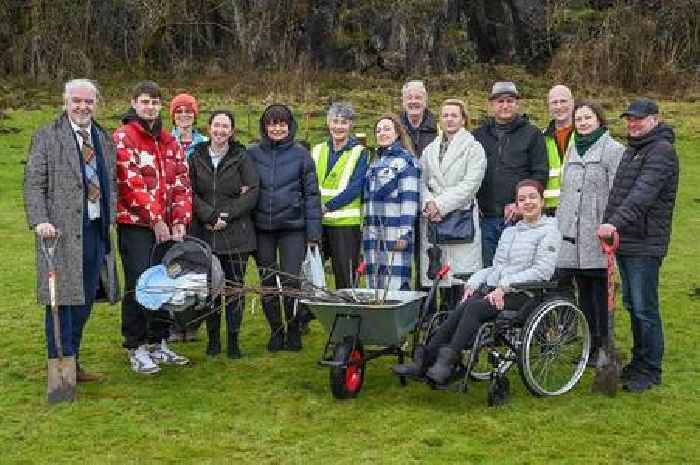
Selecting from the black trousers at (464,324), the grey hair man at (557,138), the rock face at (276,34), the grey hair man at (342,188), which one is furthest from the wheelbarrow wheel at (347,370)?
the rock face at (276,34)

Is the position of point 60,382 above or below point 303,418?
above

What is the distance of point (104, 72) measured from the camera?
79.1 ft

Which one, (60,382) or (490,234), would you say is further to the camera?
(490,234)

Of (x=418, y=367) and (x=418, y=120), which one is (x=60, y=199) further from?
(x=418, y=120)

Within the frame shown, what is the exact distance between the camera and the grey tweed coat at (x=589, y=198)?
6797mm

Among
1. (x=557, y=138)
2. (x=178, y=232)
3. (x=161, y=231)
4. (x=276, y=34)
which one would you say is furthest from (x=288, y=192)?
(x=276, y=34)

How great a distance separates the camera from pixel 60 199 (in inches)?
244

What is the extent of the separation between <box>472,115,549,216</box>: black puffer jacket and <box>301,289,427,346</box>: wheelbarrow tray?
1.18 metres

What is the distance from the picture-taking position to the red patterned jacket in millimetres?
6691

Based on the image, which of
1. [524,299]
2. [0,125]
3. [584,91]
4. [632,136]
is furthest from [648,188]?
[584,91]

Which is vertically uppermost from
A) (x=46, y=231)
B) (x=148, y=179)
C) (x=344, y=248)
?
(x=148, y=179)

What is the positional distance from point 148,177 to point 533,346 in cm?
249

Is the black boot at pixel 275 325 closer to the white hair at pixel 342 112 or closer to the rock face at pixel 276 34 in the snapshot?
the white hair at pixel 342 112

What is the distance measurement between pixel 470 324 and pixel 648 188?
4.13 ft
